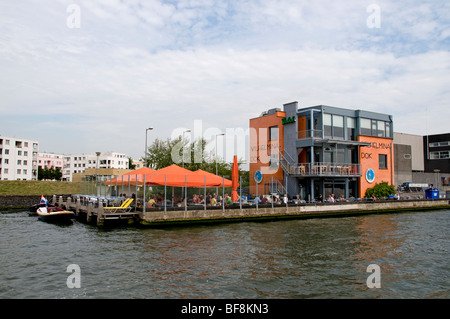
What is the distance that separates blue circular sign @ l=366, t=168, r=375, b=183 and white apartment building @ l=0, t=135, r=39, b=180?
7991 centimetres

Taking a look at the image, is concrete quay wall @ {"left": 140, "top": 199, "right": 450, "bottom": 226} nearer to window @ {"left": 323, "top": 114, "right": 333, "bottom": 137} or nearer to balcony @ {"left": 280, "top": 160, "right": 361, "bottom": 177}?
balcony @ {"left": 280, "top": 160, "right": 361, "bottom": 177}

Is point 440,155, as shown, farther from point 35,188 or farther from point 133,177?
point 35,188

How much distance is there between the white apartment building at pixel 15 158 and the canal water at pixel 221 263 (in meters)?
73.9

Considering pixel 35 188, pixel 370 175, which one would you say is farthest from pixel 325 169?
pixel 35 188

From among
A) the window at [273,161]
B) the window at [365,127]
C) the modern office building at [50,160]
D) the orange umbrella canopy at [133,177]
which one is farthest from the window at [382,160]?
the modern office building at [50,160]

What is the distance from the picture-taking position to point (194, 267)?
12.6 m

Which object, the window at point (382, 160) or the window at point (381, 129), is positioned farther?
the window at point (381, 129)

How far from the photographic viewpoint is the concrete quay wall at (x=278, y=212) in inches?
889

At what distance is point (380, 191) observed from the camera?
3928 centimetres

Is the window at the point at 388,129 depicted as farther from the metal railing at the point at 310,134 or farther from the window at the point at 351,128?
the metal railing at the point at 310,134

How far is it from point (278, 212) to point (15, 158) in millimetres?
80667

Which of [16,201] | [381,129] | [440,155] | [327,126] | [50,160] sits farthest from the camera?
[50,160]

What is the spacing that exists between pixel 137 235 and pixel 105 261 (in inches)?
232
